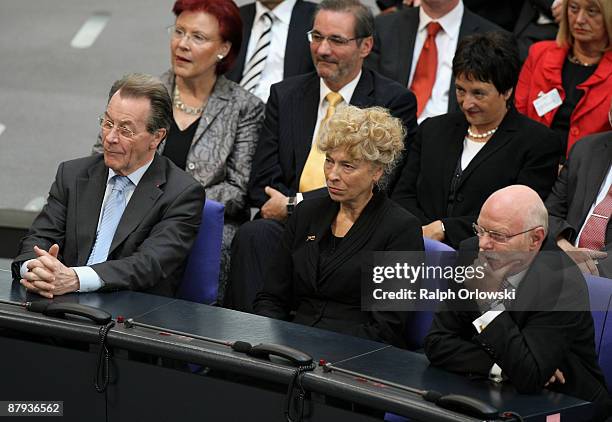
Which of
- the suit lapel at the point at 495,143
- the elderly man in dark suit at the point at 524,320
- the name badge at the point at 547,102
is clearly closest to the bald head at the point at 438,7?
the name badge at the point at 547,102

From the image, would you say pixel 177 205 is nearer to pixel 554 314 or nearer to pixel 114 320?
pixel 114 320

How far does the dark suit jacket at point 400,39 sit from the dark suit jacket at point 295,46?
0.94 feet

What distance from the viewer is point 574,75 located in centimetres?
446

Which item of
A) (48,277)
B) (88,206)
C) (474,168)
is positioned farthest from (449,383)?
(474,168)

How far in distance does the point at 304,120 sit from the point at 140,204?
1.07 metres

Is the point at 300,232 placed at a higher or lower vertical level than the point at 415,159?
lower

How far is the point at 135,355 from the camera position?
2.91m

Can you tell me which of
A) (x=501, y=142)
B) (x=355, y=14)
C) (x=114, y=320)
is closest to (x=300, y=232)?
(x=114, y=320)

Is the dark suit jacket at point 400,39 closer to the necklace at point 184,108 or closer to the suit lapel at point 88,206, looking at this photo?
the necklace at point 184,108

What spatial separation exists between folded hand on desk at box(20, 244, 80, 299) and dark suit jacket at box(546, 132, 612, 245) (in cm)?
166

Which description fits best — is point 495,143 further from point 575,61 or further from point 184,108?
point 184,108

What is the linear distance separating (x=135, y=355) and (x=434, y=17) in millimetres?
2465

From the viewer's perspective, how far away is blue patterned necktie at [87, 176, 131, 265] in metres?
3.58

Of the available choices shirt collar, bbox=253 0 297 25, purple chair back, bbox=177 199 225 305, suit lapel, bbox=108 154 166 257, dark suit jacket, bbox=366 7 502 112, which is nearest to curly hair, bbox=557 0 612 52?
dark suit jacket, bbox=366 7 502 112
